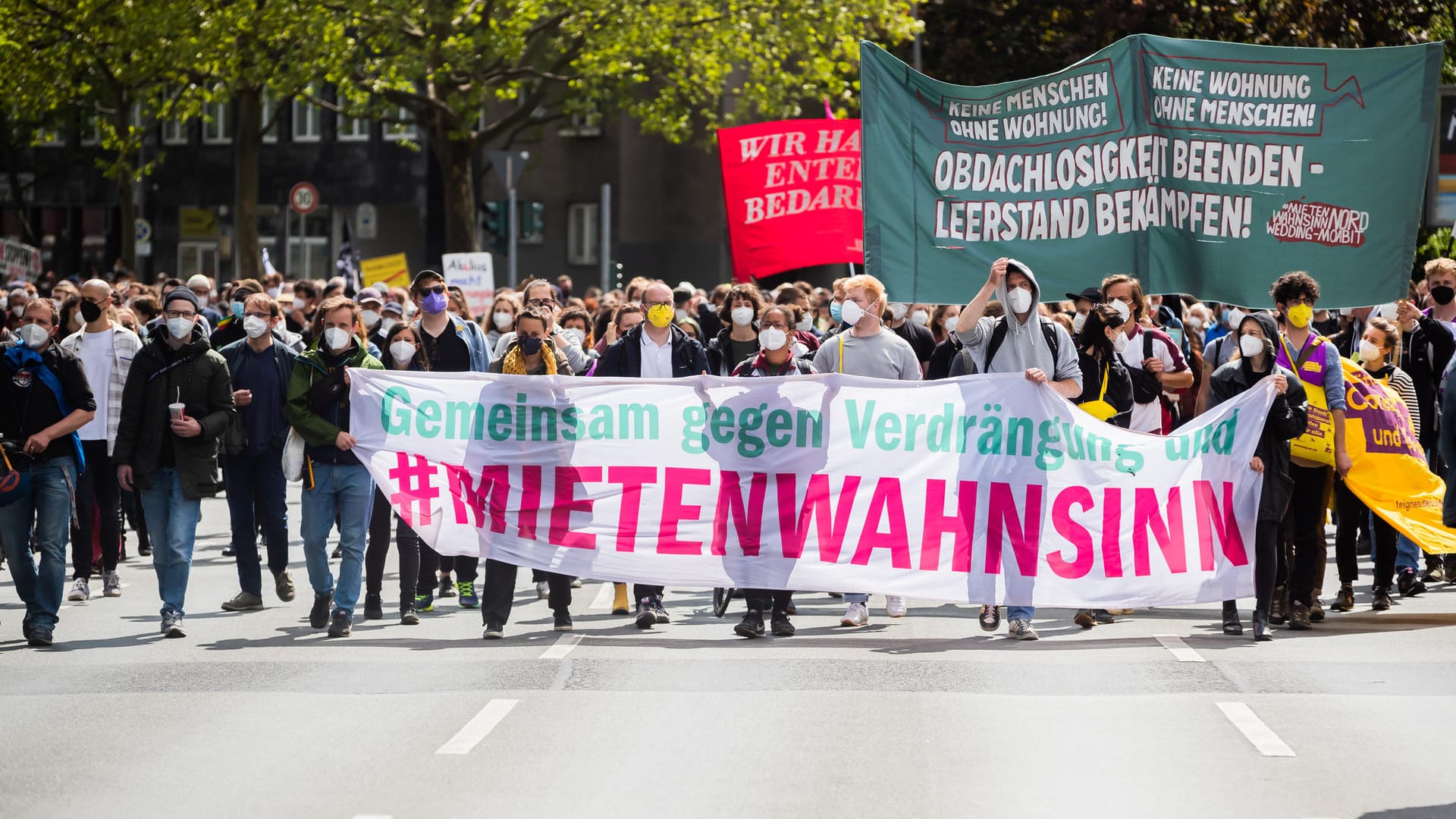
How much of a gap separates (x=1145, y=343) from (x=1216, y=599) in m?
1.82

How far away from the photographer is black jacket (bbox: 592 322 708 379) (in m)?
12.7

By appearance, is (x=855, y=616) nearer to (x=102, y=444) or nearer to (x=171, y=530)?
(x=171, y=530)

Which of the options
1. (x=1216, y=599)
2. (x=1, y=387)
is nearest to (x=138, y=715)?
(x=1, y=387)

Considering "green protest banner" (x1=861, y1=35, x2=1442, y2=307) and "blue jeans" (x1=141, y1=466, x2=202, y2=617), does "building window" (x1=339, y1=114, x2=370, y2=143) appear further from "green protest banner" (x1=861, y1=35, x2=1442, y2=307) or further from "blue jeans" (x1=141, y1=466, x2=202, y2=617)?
"blue jeans" (x1=141, y1=466, x2=202, y2=617)

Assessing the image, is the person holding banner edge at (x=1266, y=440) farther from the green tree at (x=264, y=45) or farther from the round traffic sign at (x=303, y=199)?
the round traffic sign at (x=303, y=199)

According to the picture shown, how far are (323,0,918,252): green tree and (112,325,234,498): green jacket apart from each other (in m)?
20.1

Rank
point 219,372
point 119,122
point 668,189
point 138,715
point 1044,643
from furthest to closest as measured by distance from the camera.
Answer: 1. point 668,189
2. point 119,122
3. point 219,372
4. point 1044,643
5. point 138,715

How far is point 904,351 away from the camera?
12.0m

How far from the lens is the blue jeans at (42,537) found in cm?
1116

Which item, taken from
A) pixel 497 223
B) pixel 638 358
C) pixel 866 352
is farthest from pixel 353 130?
pixel 866 352

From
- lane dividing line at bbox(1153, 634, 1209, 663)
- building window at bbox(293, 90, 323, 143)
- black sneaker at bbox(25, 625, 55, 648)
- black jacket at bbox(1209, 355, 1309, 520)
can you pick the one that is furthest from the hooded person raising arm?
building window at bbox(293, 90, 323, 143)

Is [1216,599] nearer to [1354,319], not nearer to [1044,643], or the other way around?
[1044,643]

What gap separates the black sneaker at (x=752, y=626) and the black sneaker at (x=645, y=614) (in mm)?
598

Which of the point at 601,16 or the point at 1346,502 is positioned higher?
the point at 601,16
